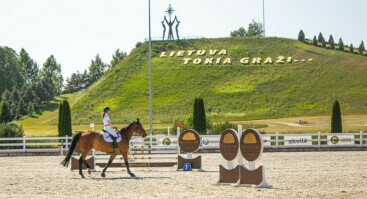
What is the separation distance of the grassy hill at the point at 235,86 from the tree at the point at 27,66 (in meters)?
40.0

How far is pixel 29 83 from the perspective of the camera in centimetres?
16238

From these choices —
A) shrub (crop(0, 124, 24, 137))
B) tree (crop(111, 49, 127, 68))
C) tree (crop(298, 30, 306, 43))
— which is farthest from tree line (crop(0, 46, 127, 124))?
shrub (crop(0, 124, 24, 137))

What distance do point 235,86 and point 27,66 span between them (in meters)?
73.7

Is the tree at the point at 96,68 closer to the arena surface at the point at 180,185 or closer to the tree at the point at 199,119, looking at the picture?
the tree at the point at 199,119

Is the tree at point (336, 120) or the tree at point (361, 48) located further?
the tree at point (361, 48)

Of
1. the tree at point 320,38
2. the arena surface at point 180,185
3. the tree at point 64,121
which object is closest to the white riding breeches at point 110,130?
the arena surface at point 180,185

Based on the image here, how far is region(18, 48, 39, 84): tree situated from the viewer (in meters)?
178

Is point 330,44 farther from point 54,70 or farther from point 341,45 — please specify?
point 54,70

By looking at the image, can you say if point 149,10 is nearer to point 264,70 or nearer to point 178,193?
point 178,193

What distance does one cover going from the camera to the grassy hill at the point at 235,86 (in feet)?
356

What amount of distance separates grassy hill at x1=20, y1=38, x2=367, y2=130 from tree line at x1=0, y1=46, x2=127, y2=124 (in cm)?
1271

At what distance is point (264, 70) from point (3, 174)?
10738 cm

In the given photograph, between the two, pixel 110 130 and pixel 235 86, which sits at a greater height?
pixel 235 86

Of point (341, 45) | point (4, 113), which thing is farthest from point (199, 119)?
point (341, 45)
